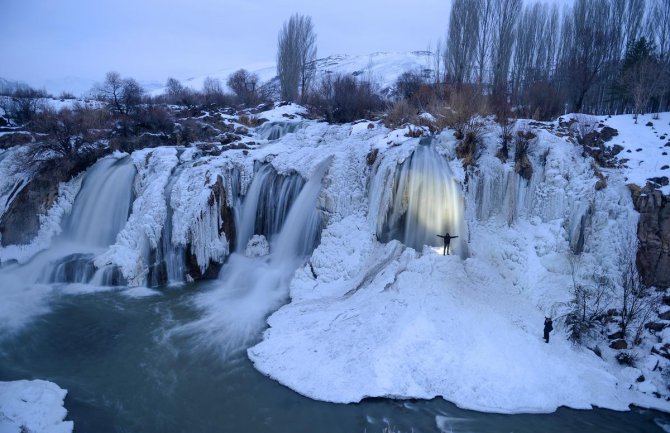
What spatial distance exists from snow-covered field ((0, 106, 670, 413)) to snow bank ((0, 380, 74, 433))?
420 centimetres

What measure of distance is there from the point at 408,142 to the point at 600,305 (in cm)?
810

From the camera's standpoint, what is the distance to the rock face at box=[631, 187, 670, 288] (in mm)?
11047

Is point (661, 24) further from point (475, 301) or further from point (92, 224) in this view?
point (92, 224)

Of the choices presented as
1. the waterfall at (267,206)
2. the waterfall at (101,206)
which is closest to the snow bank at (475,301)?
the waterfall at (267,206)

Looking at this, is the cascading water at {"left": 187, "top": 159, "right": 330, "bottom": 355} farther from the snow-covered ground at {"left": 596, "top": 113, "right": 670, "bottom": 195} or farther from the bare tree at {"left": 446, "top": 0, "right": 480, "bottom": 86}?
the bare tree at {"left": 446, "top": 0, "right": 480, "bottom": 86}

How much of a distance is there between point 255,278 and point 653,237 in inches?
501

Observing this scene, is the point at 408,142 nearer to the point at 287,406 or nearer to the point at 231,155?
the point at 231,155

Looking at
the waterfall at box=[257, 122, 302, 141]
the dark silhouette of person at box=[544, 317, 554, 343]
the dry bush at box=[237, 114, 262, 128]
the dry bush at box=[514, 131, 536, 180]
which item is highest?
the dry bush at box=[237, 114, 262, 128]

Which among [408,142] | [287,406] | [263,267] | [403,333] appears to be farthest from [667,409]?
[263,267]

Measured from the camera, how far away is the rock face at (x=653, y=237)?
1105 cm

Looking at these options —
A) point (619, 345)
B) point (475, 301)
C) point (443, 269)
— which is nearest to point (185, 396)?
point (443, 269)

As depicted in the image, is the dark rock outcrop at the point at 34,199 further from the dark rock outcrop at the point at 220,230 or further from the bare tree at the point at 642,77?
the bare tree at the point at 642,77

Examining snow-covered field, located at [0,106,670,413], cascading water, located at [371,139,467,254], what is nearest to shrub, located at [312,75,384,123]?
snow-covered field, located at [0,106,670,413]

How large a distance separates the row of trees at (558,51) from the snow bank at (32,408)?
1998 centimetres
